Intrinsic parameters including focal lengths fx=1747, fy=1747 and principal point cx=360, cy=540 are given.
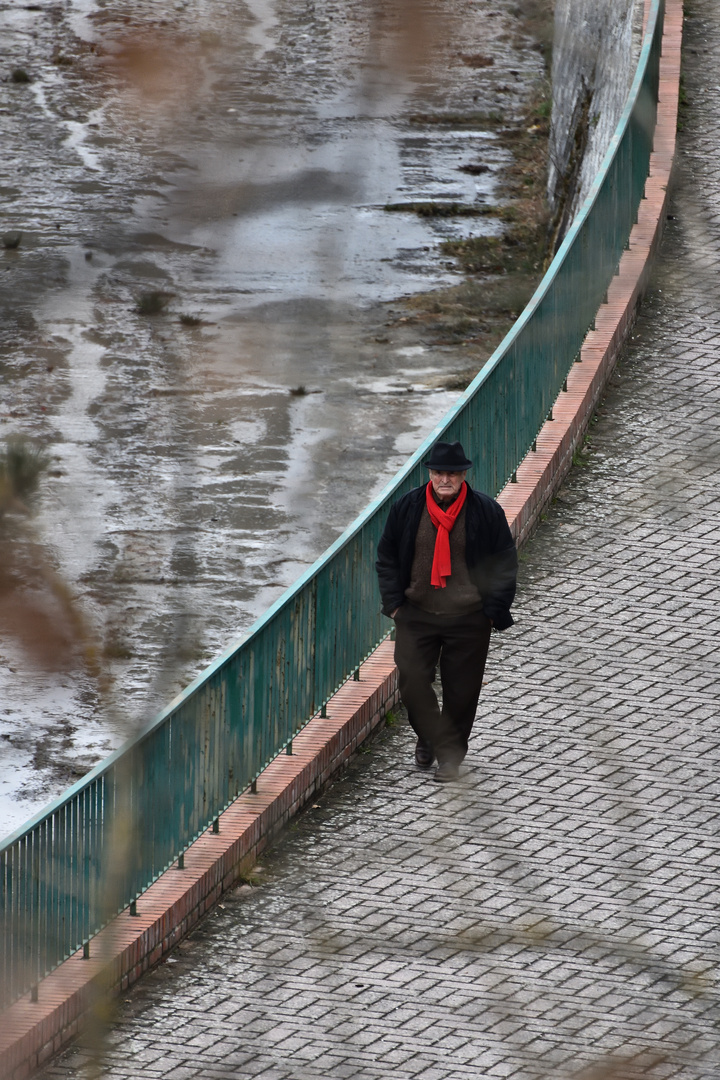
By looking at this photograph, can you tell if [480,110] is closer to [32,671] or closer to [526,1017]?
[32,671]

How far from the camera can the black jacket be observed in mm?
7535

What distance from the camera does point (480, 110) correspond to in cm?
406

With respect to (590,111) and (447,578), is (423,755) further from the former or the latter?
(590,111)

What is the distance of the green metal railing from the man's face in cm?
102

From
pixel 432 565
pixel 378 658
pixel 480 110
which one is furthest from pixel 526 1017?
pixel 480 110

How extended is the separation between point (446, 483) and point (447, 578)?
440 millimetres

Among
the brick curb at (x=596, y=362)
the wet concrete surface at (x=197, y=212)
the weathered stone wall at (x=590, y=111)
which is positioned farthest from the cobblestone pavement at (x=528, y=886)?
the weathered stone wall at (x=590, y=111)

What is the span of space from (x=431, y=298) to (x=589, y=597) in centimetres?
1291

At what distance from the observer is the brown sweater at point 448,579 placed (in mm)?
7539

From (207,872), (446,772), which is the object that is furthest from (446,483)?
(207,872)

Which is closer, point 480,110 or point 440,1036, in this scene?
point 480,110

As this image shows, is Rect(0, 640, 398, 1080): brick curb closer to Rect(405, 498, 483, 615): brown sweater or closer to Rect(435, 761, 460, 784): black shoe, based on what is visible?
Rect(435, 761, 460, 784): black shoe

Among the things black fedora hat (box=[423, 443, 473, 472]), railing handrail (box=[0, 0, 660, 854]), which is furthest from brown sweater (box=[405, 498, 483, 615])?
railing handrail (box=[0, 0, 660, 854])

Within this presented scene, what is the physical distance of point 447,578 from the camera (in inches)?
299
